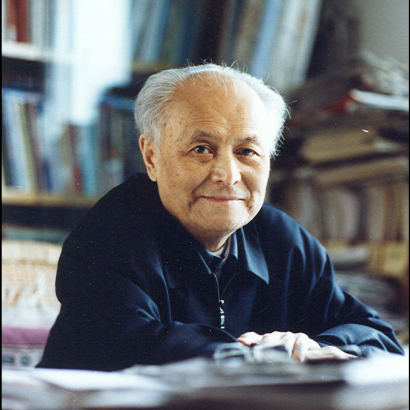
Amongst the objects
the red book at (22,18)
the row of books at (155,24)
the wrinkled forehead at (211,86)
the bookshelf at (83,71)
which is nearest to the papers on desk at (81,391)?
the wrinkled forehead at (211,86)

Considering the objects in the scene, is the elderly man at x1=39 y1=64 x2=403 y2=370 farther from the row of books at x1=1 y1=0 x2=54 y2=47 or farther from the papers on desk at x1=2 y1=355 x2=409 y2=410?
the row of books at x1=1 y1=0 x2=54 y2=47

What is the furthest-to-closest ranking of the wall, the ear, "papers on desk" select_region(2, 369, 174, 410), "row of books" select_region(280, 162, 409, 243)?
"row of books" select_region(280, 162, 409, 243) < the wall < the ear < "papers on desk" select_region(2, 369, 174, 410)

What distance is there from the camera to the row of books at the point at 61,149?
40.9 inches

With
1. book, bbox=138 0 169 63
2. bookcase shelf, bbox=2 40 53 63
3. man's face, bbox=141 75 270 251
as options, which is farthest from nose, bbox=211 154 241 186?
bookcase shelf, bbox=2 40 53 63

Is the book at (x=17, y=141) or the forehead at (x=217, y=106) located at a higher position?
the forehead at (x=217, y=106)

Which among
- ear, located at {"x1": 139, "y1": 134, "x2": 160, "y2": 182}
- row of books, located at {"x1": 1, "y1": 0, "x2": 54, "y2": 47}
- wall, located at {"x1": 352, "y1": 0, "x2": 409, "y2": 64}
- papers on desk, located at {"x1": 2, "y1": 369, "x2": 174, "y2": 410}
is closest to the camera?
papers on desk, located at {"x1": 2, "y1": 369, "x2": 174, "y2": 410}

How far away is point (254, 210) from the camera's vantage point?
44cm

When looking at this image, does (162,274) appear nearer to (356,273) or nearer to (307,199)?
(356,273)

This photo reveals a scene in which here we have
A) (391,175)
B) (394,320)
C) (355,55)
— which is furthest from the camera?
(355,55)

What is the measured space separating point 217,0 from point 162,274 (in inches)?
25.6

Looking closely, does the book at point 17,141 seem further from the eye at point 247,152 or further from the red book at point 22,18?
the eye at point 247,152

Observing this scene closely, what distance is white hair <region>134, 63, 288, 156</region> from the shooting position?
0.44 metres

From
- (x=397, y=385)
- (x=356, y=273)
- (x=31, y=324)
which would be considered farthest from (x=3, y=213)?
(x=397, y=385)

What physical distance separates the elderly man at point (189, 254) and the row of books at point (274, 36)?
52cm
